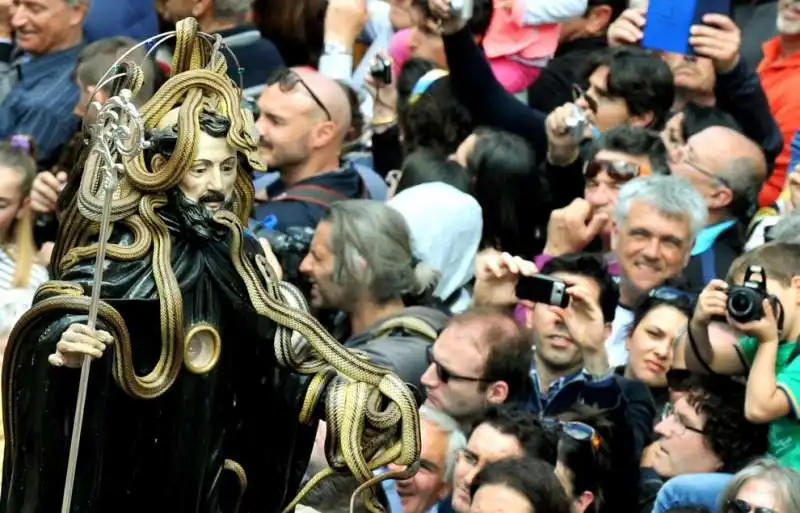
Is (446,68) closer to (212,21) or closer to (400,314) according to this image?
(212,21)

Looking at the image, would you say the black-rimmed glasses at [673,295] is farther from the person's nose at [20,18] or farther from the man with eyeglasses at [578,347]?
the person's nose at [20,18]

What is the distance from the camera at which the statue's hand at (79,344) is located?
17.6 ft

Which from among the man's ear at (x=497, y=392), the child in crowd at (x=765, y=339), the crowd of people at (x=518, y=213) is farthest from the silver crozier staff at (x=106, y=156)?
the man's ear at (x=497, y=392)

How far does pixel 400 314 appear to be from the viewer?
26.7ft

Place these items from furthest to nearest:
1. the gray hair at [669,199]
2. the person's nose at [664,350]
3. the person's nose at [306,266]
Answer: the person's nose at [306,266] < the gray hair at [669,199] < the person's nose at [664,350]

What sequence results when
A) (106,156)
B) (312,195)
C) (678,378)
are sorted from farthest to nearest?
(312,195) < (678,378) < (106,156)

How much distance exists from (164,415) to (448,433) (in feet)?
6.62

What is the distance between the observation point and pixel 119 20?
35.3 feet

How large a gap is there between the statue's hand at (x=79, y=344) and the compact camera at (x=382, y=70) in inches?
199

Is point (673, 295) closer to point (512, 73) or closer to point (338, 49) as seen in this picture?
point (512, 73)

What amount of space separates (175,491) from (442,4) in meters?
4.19

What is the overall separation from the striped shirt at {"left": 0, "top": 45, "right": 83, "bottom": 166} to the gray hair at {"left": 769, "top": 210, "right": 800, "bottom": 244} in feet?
11.0

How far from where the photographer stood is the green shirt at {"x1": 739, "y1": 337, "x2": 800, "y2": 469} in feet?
22.7

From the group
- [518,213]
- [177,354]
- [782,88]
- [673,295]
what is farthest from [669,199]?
[177,354]
